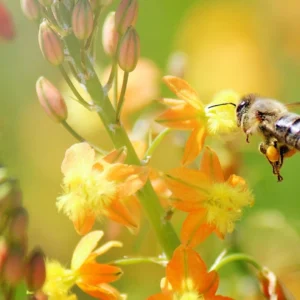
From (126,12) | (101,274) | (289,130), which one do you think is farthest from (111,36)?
(101,274)

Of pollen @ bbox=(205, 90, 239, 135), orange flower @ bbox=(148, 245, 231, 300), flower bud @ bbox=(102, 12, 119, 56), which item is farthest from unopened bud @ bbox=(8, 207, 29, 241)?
pollen @ bbox=(205, 90, 239, 135)

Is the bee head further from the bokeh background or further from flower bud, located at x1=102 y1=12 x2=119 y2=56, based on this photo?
flower bud, located at x1=102 y1=12 x2=119 y2=56

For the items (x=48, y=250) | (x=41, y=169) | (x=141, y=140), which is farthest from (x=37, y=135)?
(x=141, y=140)

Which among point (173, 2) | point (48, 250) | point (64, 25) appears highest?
point (64, 25)

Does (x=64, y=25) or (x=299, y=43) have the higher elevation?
(x=64, y=25)

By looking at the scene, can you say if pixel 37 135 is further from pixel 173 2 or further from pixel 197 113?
pixel 197 113

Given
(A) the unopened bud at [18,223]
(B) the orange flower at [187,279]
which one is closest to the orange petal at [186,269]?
(B) the orange flower at [187,279]
